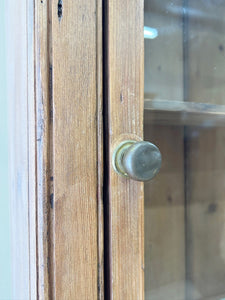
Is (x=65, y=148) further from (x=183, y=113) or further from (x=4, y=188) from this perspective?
(x=4, y=188)

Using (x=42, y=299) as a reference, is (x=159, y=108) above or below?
above

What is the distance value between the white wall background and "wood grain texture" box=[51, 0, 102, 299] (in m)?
0.31

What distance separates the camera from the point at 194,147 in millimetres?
509

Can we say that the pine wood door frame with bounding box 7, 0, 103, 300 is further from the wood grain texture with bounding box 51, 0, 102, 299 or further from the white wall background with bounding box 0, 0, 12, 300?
the white wall background with bounding box 0, 0, 12, 300

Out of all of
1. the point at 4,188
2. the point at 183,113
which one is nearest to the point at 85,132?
the point at 183,113

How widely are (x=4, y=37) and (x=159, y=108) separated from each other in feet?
1.22

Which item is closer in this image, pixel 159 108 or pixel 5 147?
pixel 159 108

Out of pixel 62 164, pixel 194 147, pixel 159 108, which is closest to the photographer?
pixel 62 164

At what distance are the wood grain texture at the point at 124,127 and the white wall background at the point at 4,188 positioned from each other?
323 mm

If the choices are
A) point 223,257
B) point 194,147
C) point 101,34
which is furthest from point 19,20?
point 223,257

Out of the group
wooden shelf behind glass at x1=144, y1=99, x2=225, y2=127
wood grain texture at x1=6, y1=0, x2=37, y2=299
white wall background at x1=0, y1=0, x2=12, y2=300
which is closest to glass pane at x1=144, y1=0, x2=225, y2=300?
wooden shelf behind glass at x1=144, y1=99, x2=225, y2=127

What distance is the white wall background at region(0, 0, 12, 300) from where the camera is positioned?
529 millimetres

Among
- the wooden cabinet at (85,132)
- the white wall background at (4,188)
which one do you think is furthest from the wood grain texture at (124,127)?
the white wall background at (4,188)

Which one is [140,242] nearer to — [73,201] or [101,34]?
[73,201]
